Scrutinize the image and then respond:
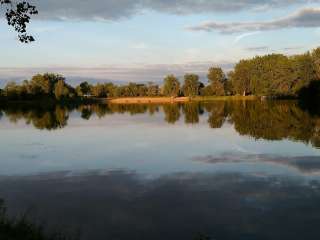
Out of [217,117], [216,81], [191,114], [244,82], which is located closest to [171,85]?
[216,81]

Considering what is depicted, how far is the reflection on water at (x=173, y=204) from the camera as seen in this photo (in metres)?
14.2

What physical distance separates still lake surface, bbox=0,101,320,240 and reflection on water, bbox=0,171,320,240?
1.3 inches

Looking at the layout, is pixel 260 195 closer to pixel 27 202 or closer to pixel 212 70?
pixel 27 202

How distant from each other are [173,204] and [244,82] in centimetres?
15788

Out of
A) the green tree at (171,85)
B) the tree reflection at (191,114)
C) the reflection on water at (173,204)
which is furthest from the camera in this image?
the green tree at (171,85)

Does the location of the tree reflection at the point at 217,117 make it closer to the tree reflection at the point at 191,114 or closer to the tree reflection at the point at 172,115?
the tree reflection at the point at 191,114

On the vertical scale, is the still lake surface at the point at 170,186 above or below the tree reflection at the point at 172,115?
above

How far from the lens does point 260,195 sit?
18234 millimetres

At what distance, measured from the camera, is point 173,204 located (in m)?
17.2

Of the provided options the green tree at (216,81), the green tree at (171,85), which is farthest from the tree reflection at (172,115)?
the green tree at (171,85)

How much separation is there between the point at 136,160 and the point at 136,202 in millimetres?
10287

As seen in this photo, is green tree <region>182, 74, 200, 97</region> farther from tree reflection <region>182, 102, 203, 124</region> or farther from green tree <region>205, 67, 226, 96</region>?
tree reflection <region>182, 102, 203, 124</region>

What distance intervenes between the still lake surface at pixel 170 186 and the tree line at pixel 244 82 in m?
88.2

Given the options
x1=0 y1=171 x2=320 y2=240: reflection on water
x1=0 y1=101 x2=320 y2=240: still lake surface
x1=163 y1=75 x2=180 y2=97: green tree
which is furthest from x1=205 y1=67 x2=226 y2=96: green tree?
x1=0 y1=171 x2=320 y2=240: reflection on water
